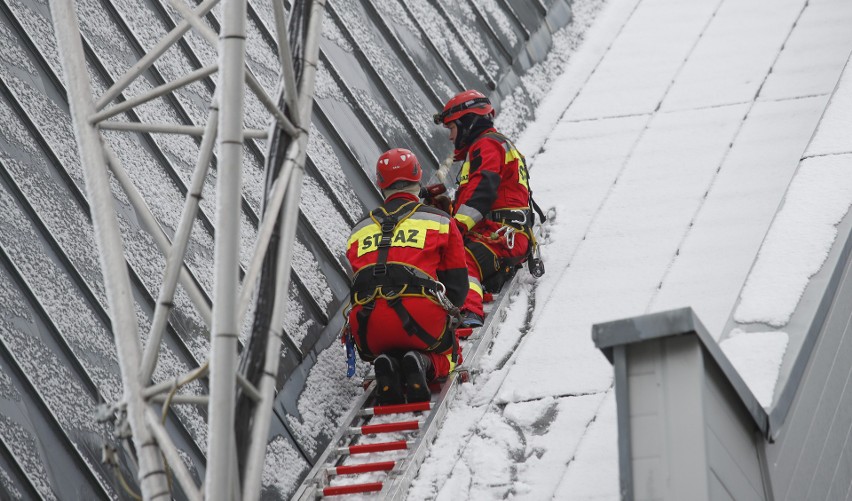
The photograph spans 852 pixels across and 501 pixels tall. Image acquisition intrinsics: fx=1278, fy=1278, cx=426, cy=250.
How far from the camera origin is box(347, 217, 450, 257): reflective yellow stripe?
7.05 meters

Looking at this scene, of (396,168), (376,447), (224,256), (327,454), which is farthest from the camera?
(396,168)

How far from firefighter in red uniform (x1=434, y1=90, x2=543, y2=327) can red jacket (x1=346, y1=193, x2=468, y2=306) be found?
498 mm

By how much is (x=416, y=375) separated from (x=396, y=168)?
1.24 metres

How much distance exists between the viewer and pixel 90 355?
645 cm

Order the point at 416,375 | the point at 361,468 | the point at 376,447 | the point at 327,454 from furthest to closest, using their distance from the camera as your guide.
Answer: the point at 416,375 < the point at 327,454 < the point at 376,447 < the point at 361,468

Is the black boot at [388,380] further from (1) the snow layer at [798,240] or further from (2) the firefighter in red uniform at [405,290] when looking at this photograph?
(1) the snow layer at [798,240]

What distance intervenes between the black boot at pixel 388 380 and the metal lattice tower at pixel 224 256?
1.70 metres

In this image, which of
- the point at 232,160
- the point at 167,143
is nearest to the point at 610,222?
the point at 167,143

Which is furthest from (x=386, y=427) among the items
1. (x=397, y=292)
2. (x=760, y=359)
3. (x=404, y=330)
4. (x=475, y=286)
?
(x=760, y=359)

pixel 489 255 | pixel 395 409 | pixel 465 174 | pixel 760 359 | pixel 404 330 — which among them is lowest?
pixel 760 359

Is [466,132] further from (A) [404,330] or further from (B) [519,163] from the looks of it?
(A) [404,330]

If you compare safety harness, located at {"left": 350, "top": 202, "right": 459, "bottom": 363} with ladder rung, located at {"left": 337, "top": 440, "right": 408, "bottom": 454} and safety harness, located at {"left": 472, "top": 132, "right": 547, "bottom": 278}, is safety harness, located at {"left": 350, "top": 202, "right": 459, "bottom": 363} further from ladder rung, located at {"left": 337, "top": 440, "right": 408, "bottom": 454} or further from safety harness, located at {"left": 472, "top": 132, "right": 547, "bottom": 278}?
safety harness, located at {"left": 472, "top": 132, "right": 547, "bottom": 278}

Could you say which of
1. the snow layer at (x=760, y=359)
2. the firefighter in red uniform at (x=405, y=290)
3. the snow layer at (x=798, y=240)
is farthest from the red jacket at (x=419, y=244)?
the snow layer at (x=760, y=359)

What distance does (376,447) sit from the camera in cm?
653
